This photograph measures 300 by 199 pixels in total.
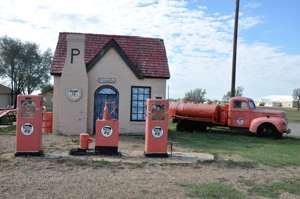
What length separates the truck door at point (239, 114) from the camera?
72.3 feet

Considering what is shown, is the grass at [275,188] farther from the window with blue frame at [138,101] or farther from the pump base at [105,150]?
the window with blue frame at [138,101]

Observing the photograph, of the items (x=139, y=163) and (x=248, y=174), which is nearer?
(x=248, y=174)

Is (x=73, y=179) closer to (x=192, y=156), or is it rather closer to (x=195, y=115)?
(x=192, y=156)

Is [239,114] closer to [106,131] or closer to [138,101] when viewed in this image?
[138,101]

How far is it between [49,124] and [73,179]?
479 inches

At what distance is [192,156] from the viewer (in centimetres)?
1276

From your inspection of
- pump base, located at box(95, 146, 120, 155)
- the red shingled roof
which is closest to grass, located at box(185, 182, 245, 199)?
pump base, located at box(95, 146, 120, 155)

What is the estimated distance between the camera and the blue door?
2042 centimetres

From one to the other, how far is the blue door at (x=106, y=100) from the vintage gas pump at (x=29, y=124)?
8210 mm

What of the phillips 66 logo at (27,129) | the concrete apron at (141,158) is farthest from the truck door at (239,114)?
the phillips 66 logo at (27,129)

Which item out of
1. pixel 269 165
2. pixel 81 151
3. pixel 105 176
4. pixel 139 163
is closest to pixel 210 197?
pixel 105 176

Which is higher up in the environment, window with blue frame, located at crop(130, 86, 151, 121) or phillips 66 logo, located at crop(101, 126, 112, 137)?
window with blue frame, located at crop(130, 86, 151, 121)

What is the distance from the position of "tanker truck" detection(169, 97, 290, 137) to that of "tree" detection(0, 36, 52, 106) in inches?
1485

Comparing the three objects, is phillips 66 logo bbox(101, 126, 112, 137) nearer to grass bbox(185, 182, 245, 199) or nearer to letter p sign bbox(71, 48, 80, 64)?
grass bbox(185, 182, 245, 199)
